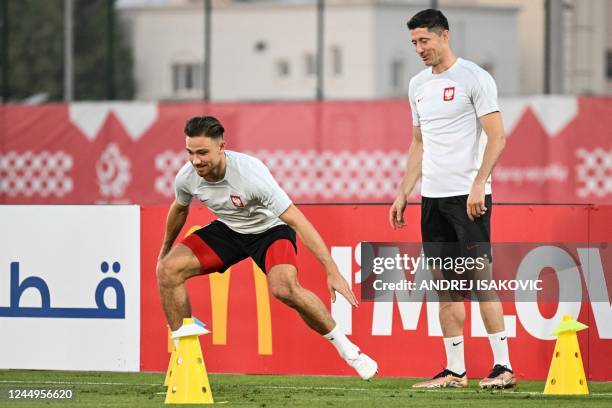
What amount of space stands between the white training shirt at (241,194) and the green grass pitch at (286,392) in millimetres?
1042

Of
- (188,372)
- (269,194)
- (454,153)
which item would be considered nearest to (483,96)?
(454,153)

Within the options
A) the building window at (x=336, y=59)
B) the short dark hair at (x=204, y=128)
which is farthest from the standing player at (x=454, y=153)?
the building window at (x=336, y=59)

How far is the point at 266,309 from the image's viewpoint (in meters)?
10.3

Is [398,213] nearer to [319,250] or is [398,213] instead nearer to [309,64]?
[319,250]

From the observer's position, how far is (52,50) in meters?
35.7

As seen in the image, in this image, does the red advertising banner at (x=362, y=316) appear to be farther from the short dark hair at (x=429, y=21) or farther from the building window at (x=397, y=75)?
the building window at (x=397, y=75)

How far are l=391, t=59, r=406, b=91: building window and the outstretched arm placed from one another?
1722 cm

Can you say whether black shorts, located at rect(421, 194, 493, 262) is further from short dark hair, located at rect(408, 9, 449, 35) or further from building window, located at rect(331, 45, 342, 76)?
building window, located at rect(331, 45, 342, 76)

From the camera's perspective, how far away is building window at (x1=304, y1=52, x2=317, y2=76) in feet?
85.2

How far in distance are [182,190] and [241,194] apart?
1.34ft

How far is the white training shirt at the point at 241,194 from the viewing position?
352 inches

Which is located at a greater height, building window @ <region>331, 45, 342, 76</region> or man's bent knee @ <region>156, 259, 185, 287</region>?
building window @ <region>331, 45, 342, 76</region>

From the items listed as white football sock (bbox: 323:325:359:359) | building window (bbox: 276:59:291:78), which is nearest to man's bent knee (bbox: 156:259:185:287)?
white football sock (bbox: 323:325:359:359)

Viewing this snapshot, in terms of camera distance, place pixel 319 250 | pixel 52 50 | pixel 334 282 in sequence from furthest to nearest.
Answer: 1. pixel 52 50
2. pixel 319 250
3. pixel 334 282
